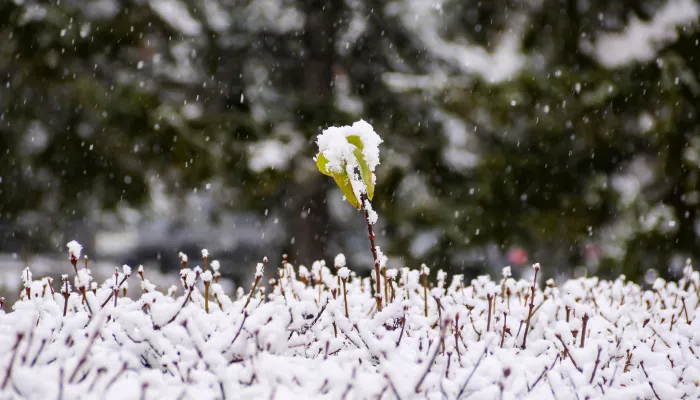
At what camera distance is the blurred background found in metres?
6.88

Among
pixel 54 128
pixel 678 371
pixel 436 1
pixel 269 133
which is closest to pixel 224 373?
pixel 678 371

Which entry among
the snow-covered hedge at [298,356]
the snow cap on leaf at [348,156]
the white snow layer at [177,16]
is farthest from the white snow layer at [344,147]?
the white snow layer at [177,16]

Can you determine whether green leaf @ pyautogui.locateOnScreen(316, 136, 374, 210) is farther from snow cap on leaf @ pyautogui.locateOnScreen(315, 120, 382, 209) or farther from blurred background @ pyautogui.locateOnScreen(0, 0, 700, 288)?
blurred background @ pyautogui.locateOnScreen(0, 0, 700, 288)

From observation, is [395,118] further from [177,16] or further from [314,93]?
[177,16]

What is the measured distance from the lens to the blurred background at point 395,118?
688 centimetres

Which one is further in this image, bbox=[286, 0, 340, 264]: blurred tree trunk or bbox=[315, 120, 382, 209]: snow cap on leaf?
bbox=[286, 0, 340, 264]: blurred tree trunk

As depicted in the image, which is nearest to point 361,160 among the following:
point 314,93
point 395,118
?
point 395,118

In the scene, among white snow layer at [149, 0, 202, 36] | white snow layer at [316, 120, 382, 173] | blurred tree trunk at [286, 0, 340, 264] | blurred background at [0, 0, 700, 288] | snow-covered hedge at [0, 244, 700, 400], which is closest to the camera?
snow-covered hedge at [0, 244, 700, 400]

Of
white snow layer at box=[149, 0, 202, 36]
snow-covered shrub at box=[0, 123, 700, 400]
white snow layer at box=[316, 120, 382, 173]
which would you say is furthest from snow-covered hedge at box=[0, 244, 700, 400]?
white snow layer at box=[149, 0, 202, 36]

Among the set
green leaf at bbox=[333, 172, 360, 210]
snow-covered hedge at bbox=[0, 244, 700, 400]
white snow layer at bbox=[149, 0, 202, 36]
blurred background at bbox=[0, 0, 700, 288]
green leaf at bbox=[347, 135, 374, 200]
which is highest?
white snow layer at bbox=[149, 0, 202, 36]

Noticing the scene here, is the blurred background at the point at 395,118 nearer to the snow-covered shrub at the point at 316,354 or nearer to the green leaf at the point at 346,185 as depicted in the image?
the snow-covered shrub at the point at 316,354

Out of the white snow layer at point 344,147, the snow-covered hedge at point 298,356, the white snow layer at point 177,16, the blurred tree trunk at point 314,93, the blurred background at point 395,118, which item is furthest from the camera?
the blurred tree trunk at point 314,93

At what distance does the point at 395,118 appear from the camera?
24.8 feet

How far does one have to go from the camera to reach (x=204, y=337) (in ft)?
6.02
